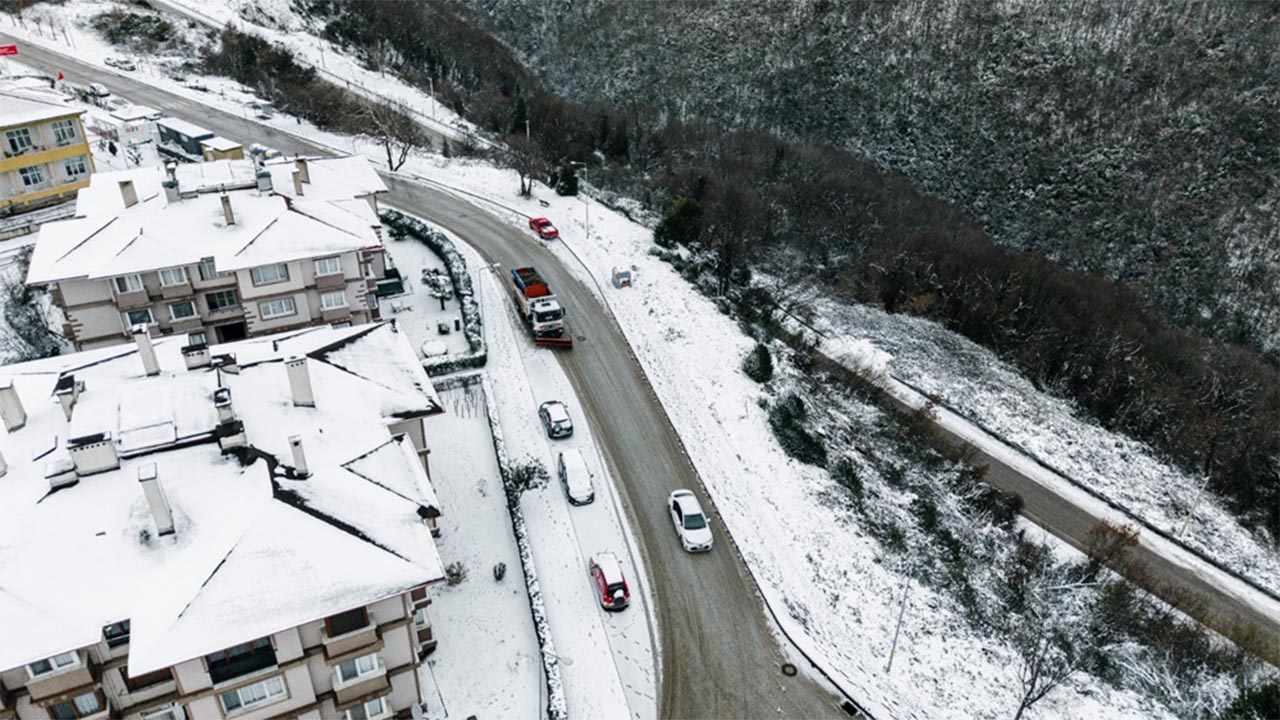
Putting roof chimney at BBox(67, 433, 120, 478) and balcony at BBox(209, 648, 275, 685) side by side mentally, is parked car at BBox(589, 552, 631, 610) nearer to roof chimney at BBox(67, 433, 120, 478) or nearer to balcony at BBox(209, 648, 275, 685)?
balcony at BBox(209, 648, 275, 685)

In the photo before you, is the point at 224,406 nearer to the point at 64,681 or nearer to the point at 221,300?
the point at 64,681

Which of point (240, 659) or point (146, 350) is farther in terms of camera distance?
point (146, 350)

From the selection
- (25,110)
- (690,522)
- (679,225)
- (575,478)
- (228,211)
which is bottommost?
(690,522)

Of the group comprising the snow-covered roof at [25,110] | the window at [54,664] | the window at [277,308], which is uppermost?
the snow-covered roof at [25,110]

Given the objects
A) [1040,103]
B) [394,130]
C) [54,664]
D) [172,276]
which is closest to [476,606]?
[54,664]

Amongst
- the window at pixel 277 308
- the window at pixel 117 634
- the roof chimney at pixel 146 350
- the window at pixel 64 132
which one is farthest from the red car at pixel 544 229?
the window at pixel 117 634

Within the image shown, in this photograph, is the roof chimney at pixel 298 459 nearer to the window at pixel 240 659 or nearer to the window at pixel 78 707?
the window at pixel 240 659
